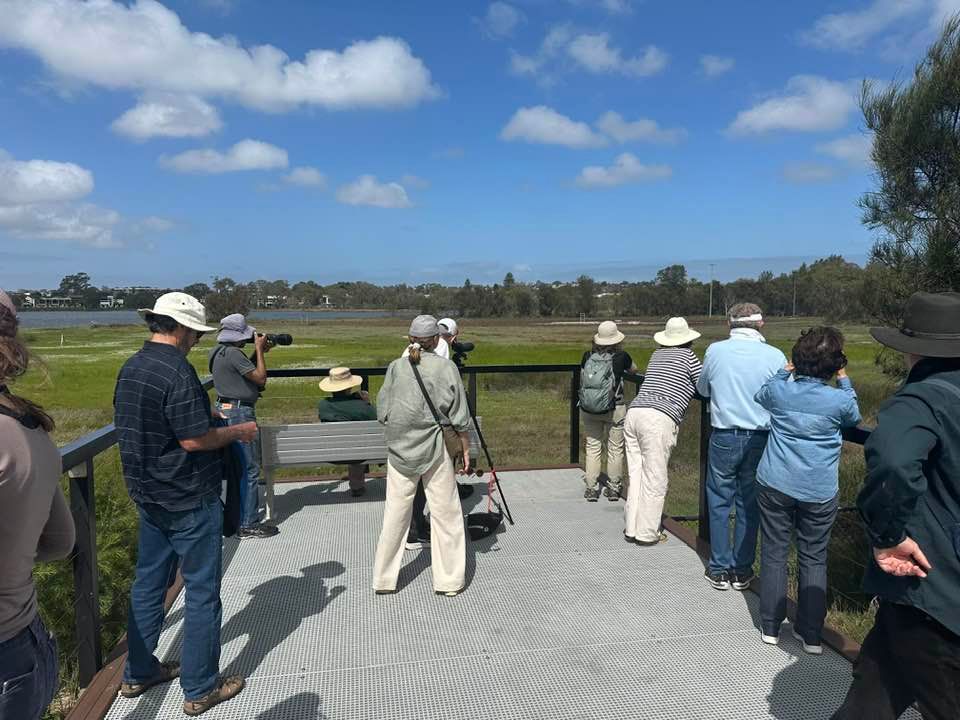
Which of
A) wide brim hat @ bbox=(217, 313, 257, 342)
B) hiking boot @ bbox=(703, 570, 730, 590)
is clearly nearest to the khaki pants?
hiking boot @ bbox=(703, 570, 730, 590)

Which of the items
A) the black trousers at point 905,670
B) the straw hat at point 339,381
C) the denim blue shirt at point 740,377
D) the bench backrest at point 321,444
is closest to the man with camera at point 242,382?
the bench backrest at point 321,444

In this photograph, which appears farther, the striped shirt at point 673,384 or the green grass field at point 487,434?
the striped shirt at point 673,384

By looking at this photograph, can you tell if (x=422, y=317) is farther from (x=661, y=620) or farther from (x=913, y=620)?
(x=913, y=620)

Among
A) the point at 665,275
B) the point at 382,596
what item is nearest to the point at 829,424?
the point at 382,596

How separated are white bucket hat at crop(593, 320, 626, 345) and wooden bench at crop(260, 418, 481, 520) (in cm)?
124

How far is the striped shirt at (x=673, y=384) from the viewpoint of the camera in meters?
4.37

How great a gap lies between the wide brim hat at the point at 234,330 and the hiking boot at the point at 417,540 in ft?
5.92

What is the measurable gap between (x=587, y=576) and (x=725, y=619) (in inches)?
33.8

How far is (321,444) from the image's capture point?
5.24 m

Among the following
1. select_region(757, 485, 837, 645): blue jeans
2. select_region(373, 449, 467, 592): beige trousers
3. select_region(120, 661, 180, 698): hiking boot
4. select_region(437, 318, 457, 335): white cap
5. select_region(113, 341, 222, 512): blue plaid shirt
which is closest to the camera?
select_region(113, 341, 222, 512): blue plaid shirt

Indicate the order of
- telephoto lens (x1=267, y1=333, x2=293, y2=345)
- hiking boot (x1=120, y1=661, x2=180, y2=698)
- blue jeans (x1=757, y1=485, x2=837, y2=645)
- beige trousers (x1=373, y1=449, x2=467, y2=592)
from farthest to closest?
telephoto lens (x1=267, y1=333, x2=293, y2=345), beige trousers (x1=373, y1=449, x2=467, y2=592), blue jeans (x1=757, y1=485, x2=837, y2=645), hiking boot (x1=120, y1=661, x2=180, y2=698)

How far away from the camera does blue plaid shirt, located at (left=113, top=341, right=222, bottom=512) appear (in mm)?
2475

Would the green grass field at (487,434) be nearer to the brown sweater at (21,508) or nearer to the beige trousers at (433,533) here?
the brown sweater at (21,508)

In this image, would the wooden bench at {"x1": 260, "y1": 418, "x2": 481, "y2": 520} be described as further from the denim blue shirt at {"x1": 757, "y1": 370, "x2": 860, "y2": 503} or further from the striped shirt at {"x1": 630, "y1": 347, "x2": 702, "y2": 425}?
the denim blue shirt at {"x1": 757, "y1": 370, "x2": 860, "y2": 503}
